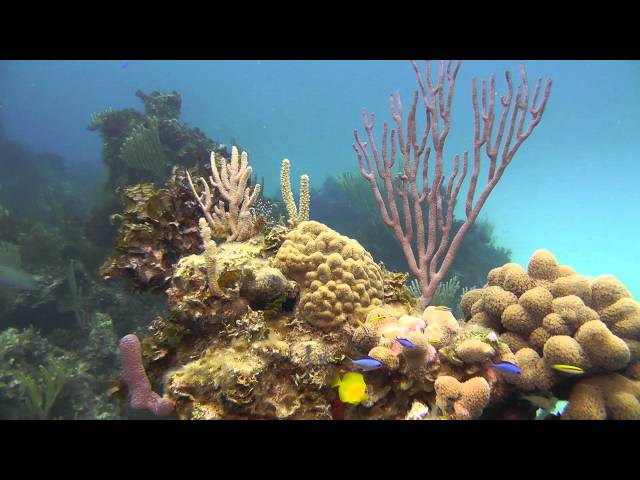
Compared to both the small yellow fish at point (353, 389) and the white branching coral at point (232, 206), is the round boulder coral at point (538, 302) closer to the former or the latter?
the small yellow fish at point (353, 389)

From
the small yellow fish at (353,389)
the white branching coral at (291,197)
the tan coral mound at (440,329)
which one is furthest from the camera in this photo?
the white branching coral at (291,197)

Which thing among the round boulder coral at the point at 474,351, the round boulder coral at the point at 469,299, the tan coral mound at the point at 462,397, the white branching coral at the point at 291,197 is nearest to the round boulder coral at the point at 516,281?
the round boulder coral at the point at 469,299

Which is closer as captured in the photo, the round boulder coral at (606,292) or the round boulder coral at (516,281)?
the round boulder coral at (606,292)

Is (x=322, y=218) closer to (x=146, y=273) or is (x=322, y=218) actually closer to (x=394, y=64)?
(x=146, y=273)

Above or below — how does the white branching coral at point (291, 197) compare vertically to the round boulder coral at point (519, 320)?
above

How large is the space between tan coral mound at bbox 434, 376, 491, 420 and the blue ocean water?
1100 inches

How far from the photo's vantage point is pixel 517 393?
8.69 feet

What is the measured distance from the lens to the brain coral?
3.11 metres

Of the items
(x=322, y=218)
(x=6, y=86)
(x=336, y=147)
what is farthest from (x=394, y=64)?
(x=6, y=86)

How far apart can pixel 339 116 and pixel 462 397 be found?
100050 mm

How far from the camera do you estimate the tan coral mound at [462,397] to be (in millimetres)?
2295

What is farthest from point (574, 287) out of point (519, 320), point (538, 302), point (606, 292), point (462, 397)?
point (462, 397)

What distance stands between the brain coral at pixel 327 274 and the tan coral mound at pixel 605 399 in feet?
5.69
